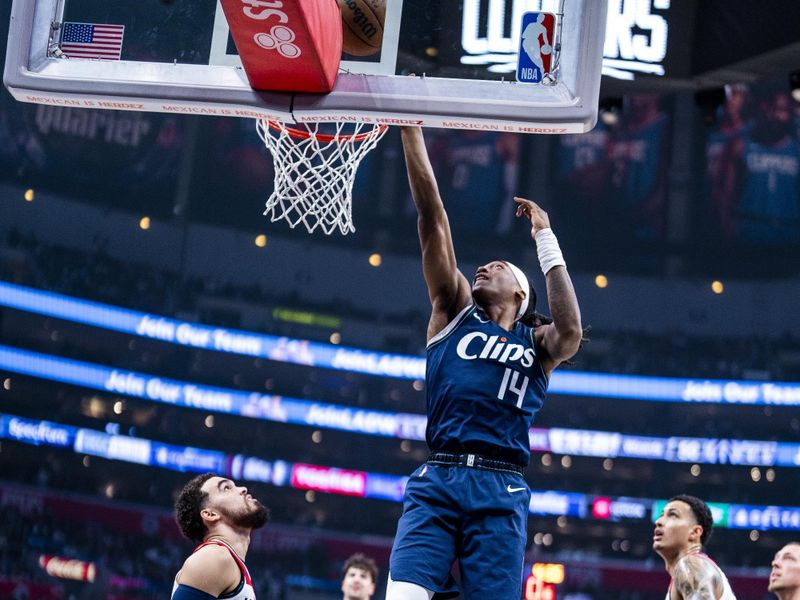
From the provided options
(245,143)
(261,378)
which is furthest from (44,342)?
(245,143)

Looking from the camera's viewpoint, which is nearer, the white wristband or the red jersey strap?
the white wristband

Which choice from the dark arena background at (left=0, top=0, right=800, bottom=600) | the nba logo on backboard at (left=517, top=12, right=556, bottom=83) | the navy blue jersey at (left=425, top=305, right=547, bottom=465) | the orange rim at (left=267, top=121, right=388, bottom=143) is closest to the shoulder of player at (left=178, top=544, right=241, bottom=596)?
the navy blue jersey at (left=425, top=305, right=547, bottom=465)

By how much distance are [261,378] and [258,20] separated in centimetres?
1933

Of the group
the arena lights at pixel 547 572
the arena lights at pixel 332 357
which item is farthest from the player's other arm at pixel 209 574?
the arena lights at pixel 332 357

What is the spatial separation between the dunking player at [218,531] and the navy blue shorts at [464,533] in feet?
2.67

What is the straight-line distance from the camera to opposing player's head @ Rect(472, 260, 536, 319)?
420 cm

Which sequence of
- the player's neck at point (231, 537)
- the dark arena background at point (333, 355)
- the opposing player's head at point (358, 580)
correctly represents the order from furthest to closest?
the dark arena background at point (333, 355) → the opposing player's head at point (358, 580) → the player's neck at point (231, 537)

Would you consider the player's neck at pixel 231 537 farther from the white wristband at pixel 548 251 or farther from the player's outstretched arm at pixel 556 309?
the white wristband at pixel 548 251

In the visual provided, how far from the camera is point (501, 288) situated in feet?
13.8

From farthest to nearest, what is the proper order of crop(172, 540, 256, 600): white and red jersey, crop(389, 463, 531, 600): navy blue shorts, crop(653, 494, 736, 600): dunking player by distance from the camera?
crop(653, 494, 736, 600): dunking player
crop(172, 540, 256, 600): white and red jersey
crop(389, 463, 531, 600): navy blue shorts

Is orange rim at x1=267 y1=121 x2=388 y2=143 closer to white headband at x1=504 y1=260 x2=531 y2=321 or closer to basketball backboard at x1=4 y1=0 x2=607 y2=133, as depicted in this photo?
basketball backboard at x1=4 y1=0 x2=607 y2=133

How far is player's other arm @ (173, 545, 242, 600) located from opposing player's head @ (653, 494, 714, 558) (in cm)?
227

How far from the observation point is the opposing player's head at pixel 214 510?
14.6 feet

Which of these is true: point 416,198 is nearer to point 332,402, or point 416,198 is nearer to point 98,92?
point 98,92
